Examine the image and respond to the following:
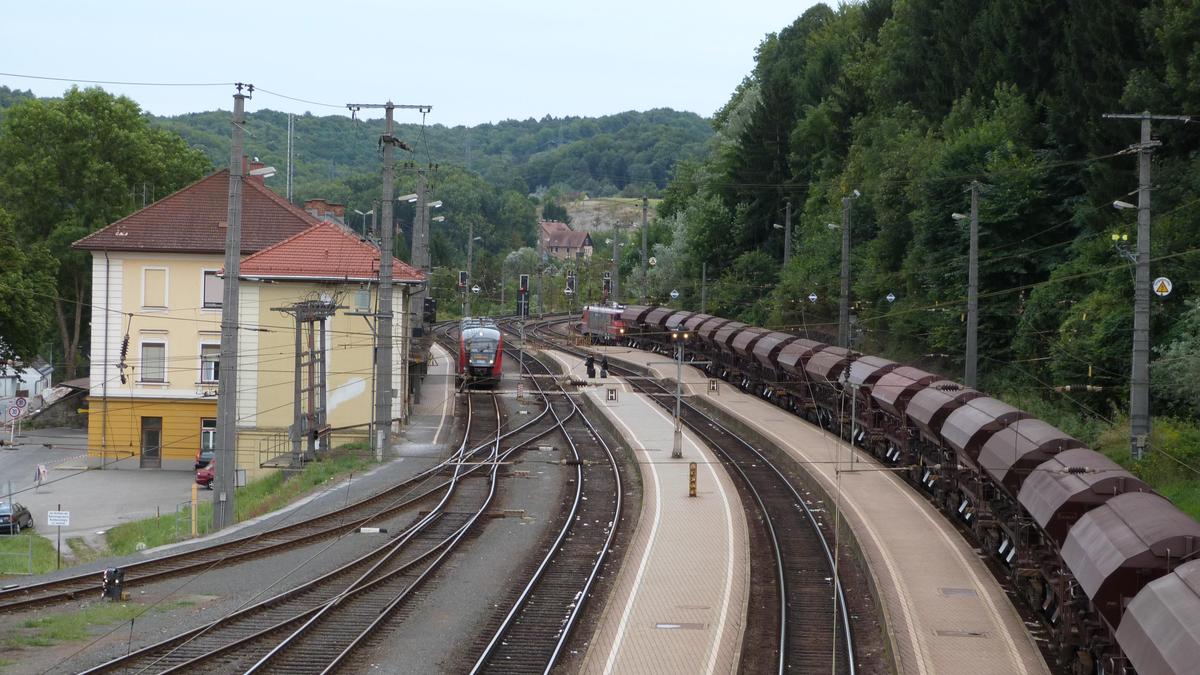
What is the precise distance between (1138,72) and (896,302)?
1720 centimetres

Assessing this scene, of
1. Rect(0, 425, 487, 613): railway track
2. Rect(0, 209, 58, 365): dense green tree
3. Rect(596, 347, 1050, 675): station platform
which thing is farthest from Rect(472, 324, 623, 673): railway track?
Rect(0, 209, 58, 365): dense green tree

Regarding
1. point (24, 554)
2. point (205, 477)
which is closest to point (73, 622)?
point (24, 554)

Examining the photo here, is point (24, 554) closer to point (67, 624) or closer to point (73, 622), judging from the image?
point (73, 622)

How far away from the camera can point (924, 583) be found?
22.9 m

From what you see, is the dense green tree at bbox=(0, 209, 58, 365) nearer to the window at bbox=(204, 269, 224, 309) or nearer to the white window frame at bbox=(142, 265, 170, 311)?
the white window frame at bbox=(142, 265, 170, 311)

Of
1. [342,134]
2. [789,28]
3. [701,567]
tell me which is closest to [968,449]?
[701,567]

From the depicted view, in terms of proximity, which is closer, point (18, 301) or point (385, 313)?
point (385, 313)

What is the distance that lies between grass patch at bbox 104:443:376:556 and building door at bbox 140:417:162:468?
26.3ft

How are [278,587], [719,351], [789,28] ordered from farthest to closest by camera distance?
[789,28], [719,351], [278,587]

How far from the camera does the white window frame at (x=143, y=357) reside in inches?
1827

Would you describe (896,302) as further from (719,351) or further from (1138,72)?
(1138,72)

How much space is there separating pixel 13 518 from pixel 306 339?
12.6 m

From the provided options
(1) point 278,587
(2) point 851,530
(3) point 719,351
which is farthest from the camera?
(3) point 719,351

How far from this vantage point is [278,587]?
22312 mm
